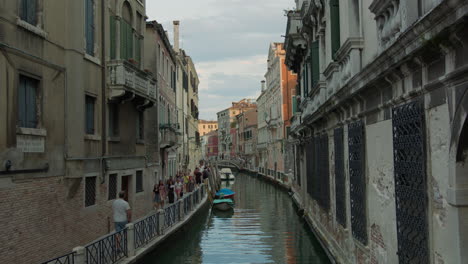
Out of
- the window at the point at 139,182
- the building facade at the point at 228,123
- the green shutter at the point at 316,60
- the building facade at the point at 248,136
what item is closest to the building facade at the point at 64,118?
the window at the point at 139,182

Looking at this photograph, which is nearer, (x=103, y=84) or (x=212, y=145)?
(x=103, y=84)

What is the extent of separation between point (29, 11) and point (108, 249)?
15.7ft

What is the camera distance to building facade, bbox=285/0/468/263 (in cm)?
414

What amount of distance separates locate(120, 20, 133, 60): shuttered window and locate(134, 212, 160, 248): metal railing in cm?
475

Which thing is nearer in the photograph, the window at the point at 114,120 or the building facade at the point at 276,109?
the window at the point at 114,120

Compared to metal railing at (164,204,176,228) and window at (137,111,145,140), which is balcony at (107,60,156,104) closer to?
window at (137,111,145,140)

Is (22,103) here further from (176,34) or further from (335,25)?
(176,34)

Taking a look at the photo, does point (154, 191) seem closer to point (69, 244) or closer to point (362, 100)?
point (69, 244)

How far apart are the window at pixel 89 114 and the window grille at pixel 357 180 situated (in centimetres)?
658

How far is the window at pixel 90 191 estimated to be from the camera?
11750 millimetres

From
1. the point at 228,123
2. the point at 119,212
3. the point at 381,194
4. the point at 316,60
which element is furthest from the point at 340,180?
the point at 228,123

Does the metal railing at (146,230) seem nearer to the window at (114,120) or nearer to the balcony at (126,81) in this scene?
the window at (114,120)

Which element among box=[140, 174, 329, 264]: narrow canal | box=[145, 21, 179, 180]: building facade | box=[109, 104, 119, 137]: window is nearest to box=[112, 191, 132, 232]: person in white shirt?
box=[140, 174, 329, 264]: narrow canal

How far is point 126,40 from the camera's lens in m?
14.4
